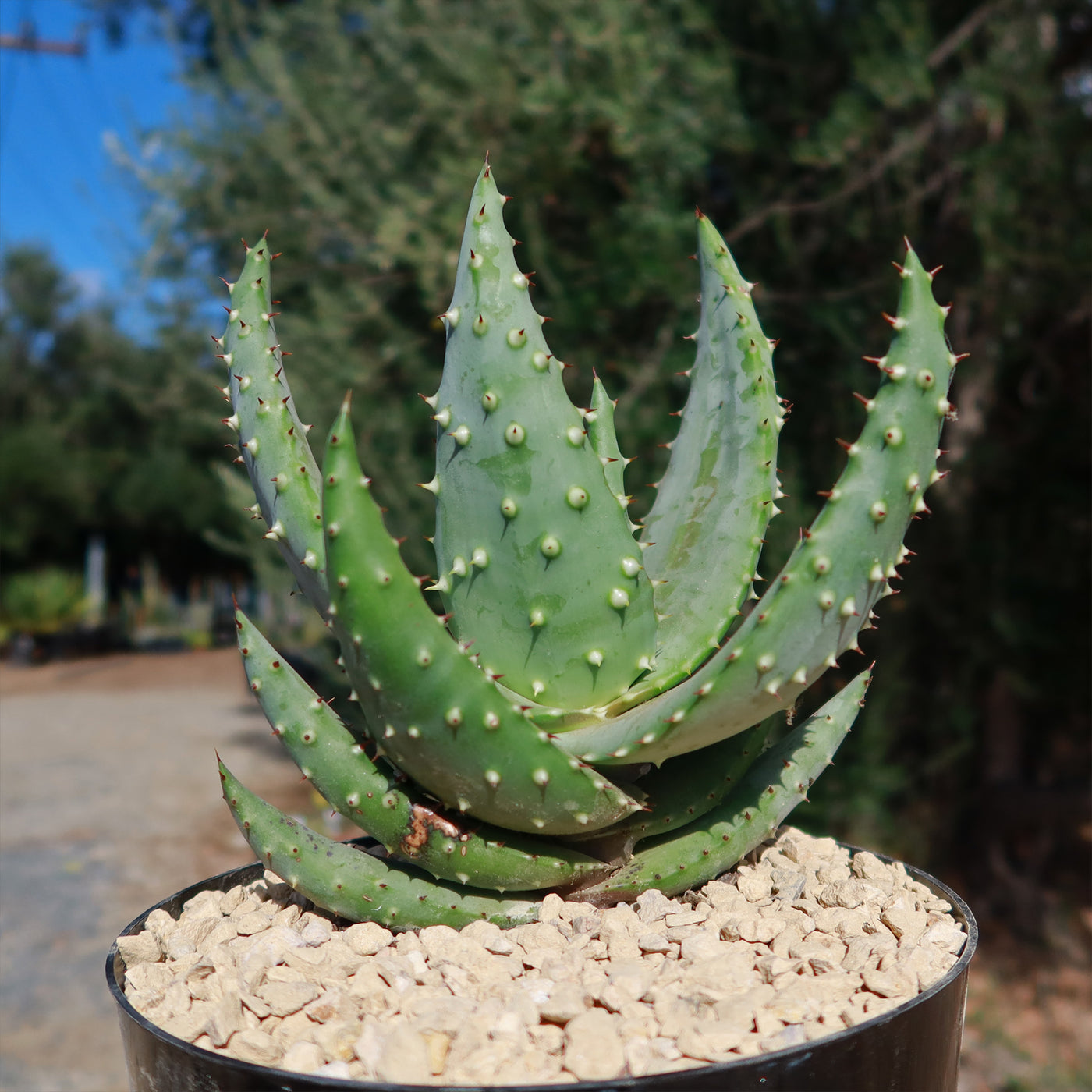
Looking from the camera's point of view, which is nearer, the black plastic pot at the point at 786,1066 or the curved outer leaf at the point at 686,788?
the black plastic pot at the point at 786,1066

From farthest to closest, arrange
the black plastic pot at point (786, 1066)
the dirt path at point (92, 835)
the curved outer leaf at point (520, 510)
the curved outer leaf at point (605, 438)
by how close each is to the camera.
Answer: the dirt path at point (92, 835), the curved outer leaf at point (605, 438), the curved outer leaf at point (520, 510), the black plastic pot at point (786, 1066)

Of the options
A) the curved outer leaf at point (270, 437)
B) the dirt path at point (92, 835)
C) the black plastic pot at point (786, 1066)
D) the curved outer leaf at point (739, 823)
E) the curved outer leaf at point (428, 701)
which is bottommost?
the dirt path at point (92, 835)

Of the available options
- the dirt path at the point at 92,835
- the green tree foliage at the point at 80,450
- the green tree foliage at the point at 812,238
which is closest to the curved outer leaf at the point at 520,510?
the green tree foliage at the point at 812,238

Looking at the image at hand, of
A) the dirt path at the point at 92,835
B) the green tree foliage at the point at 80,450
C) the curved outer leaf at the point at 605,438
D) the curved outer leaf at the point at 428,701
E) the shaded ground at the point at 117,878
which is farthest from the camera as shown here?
the green tree foliage at the point at 80,450

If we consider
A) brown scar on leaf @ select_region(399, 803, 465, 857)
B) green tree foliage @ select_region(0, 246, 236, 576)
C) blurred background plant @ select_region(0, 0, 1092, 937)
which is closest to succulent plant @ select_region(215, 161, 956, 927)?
brown scar on leaf @ select_region(399, 803, 465, 857)

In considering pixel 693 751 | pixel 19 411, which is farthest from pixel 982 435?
pixel 19 411

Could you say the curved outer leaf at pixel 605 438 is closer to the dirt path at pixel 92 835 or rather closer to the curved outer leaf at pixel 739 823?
the curved outer leaf at pixel 739 823

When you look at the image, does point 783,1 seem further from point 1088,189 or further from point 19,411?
point 19,411

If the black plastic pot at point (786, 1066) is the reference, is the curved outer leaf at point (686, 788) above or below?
above

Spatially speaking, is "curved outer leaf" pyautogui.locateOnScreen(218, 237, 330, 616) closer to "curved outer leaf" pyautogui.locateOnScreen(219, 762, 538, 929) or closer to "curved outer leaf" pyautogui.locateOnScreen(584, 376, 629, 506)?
"curved outer leaf" pyautogui.locateOnScreen(219, 762, 538, 929)
